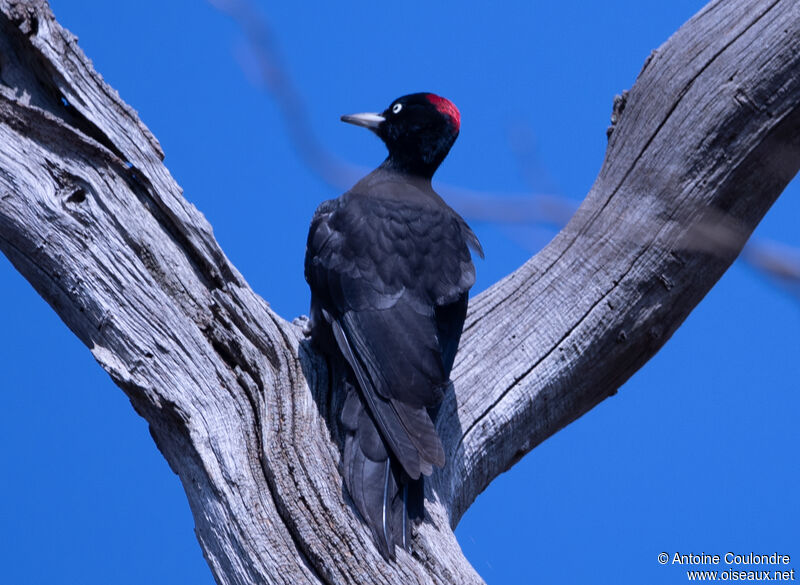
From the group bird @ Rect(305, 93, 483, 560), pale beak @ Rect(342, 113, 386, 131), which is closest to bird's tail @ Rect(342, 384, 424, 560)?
bird @ Rect(305, 93, 483, 560)

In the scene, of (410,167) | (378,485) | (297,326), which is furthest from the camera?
(410,167)

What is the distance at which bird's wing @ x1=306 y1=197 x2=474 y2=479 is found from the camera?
2816mm

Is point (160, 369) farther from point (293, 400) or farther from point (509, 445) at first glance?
point (509, 445)

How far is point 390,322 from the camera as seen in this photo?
10.1 feet

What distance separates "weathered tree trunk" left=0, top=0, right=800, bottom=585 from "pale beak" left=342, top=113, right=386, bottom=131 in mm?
1168

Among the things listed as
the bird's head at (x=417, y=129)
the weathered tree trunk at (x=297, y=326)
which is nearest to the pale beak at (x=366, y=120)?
the bird's head at (x=417, y=129)

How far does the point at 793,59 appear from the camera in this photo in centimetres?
297

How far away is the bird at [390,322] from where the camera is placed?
2.67 m

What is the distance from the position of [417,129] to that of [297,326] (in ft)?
4.05

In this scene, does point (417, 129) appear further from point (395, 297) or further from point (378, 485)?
point (378, 485)

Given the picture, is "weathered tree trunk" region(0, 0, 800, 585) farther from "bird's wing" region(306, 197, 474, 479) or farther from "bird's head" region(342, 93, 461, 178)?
"bird's head" region(342, 93, 461, 178)

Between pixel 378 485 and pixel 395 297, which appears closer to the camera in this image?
pixel 378 485

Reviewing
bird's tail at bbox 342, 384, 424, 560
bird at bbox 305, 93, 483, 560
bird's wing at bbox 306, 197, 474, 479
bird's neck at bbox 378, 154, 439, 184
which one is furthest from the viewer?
bird's neck at bbox 378, 154, 439, 184

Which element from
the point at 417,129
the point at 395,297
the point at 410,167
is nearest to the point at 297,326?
the point at 395,297
